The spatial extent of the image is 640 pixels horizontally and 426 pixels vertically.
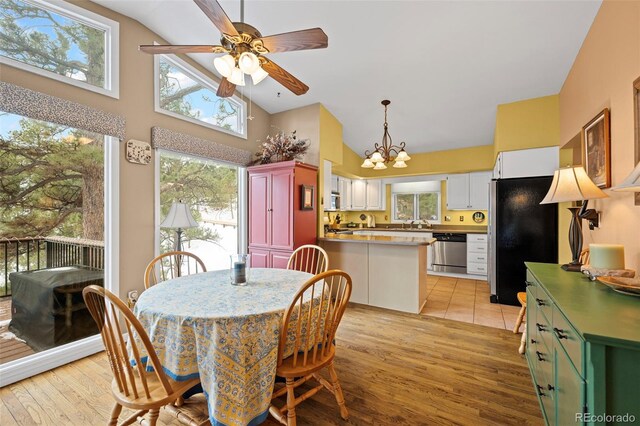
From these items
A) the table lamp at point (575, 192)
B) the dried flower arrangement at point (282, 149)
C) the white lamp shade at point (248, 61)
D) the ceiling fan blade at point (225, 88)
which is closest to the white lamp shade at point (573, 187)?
the table lamp at point (575, 192)

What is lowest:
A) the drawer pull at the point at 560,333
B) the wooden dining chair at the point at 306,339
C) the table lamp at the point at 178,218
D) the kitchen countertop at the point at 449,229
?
the wooden dining chair at the point at 306,339

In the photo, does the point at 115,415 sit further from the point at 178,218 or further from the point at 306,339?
the point at 178,218

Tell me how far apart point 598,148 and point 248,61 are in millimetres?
2741

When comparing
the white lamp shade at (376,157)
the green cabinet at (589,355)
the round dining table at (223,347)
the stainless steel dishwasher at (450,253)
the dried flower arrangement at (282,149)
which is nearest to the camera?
the green cabinet at (589,355)

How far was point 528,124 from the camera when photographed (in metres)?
3.67

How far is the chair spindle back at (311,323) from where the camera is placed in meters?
1.49

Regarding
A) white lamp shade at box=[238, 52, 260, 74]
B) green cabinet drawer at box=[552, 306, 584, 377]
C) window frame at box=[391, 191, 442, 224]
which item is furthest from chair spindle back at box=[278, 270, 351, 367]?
window frame at box=[391, 191, 442, 224]

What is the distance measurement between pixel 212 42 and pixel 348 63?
5.17 ft

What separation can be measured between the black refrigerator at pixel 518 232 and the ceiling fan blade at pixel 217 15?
3780 mm

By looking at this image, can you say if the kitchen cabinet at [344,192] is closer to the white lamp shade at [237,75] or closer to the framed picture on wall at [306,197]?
the framed picture on wall at [306,197]

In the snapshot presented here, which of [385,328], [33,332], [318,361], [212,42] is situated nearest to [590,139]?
[385,328]

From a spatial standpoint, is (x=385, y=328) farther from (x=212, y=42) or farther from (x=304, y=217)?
(x=212, y=42)

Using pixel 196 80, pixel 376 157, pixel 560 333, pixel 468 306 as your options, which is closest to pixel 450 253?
pixel 468 306

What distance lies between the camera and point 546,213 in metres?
3.50
